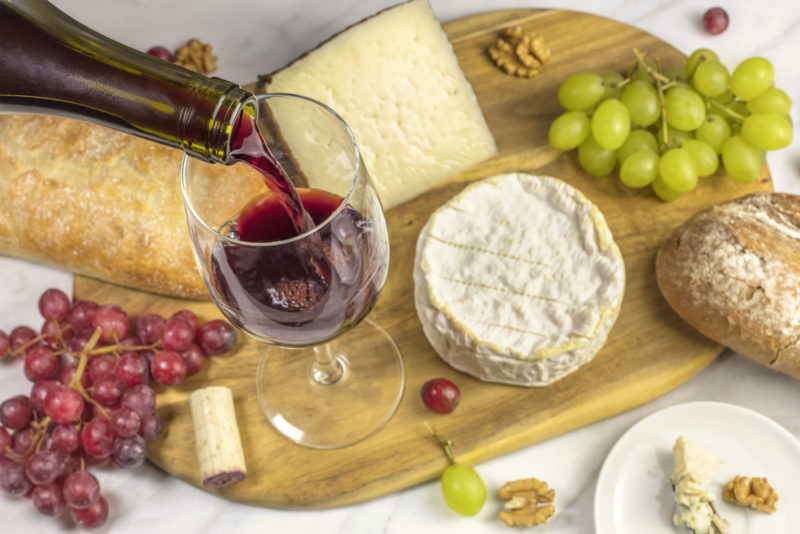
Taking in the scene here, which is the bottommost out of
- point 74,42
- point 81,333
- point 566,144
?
point 81,333

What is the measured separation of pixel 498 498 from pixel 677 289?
1.56 feet

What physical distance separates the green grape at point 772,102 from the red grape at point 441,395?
0.80 metres

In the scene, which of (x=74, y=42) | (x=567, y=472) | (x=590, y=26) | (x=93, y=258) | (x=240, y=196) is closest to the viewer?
(x=74, y=42)

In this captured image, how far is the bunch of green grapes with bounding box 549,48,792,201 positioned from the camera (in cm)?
152

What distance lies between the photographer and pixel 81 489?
1.30 metres

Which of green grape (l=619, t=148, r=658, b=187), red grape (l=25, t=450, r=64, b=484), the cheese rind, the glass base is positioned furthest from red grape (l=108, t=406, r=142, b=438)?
green grape (l=619, t=148, r=658, b=187)

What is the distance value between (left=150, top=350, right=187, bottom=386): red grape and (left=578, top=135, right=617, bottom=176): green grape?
852 millimetres

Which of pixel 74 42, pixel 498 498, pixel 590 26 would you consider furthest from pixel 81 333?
pixel 590 26

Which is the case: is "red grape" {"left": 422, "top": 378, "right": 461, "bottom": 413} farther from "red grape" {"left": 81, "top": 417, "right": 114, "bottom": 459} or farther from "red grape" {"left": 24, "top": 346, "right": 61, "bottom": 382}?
"red grape" {"left": 24, "top": 346, "right": 61, "bottom": 382}

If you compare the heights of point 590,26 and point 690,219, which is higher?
point 590,26

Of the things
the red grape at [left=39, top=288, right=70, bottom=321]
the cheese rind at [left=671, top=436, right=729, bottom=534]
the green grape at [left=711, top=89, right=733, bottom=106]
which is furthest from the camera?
the green grape at [left=711, top=89, right=733, bottom=106]

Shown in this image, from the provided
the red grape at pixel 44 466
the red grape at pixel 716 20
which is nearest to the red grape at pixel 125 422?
the red grape at pixel 44 466

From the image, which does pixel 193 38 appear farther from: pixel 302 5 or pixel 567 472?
pixel 567 472

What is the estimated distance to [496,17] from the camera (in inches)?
70.4
